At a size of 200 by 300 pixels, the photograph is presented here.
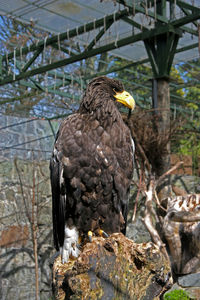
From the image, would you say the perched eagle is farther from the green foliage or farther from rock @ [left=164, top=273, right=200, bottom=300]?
rock @ [left=164, top=273, right=200, bottom=300]

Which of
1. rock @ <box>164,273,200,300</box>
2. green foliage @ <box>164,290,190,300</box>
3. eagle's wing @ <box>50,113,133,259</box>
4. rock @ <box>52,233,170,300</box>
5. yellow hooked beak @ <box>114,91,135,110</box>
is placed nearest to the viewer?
rock @ <box>52,233,170,300</box>

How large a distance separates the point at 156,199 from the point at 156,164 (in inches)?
21.5

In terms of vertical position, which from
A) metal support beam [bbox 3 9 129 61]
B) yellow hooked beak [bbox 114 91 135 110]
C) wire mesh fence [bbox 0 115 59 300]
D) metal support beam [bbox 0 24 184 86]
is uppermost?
metal support beam [bbox 3 9 129 61]

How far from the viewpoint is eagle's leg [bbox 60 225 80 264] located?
116 inches

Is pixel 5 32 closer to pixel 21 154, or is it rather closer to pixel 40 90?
pixel 40 90

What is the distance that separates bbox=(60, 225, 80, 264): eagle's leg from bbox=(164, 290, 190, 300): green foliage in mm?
3016

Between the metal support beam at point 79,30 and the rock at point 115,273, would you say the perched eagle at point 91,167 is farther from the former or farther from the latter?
the metal support beam at point 79,30

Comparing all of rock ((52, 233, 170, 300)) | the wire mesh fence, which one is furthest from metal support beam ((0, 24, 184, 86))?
rock ((52, 233, 170, 300))

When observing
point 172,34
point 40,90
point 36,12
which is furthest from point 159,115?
point 40,90

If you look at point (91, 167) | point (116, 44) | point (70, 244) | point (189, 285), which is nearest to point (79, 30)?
point (116, 44)

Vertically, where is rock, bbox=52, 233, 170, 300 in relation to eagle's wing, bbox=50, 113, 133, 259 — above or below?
below

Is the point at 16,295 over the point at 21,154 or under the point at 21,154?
under

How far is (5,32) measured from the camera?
7930 mm

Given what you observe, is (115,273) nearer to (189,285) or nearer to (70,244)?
(70,244)
